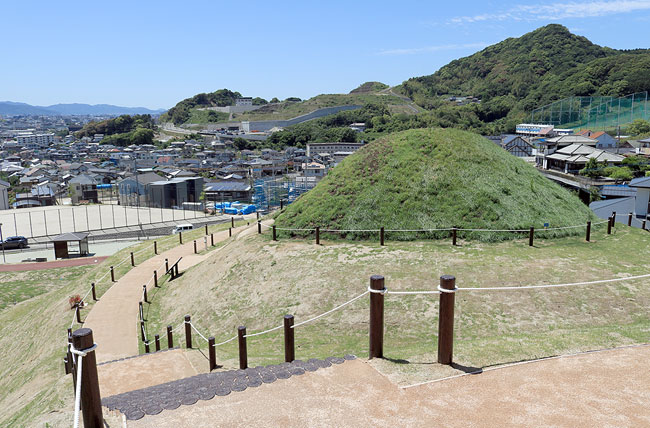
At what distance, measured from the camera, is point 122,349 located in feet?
38.4

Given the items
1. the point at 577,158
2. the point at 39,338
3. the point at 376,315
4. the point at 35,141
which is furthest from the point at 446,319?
the point at 35,141

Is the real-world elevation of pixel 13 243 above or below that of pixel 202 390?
below

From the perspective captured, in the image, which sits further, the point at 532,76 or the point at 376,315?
the point at 532,76

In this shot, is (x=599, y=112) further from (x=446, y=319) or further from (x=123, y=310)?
(x=446, y=319)

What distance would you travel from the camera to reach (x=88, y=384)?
147 inches

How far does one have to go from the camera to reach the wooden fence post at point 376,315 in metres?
5.30

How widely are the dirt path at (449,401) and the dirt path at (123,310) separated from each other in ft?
26.6

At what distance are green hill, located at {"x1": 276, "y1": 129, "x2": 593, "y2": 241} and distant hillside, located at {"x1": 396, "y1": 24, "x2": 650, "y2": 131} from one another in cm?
9751

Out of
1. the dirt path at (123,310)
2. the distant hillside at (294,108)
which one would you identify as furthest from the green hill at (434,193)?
the distant hillside at (294,108)

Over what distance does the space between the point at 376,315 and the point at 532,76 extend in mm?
165139

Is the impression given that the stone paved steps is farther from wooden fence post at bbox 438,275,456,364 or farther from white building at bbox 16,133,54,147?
white building at bbox 16,133,54,147

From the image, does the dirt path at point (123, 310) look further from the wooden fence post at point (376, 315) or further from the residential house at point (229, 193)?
the residential house at point (229, 193)

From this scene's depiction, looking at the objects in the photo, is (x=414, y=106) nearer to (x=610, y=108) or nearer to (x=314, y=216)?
(x=610, y=108)

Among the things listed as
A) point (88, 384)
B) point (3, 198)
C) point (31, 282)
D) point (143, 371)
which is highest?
point (88, 384)
